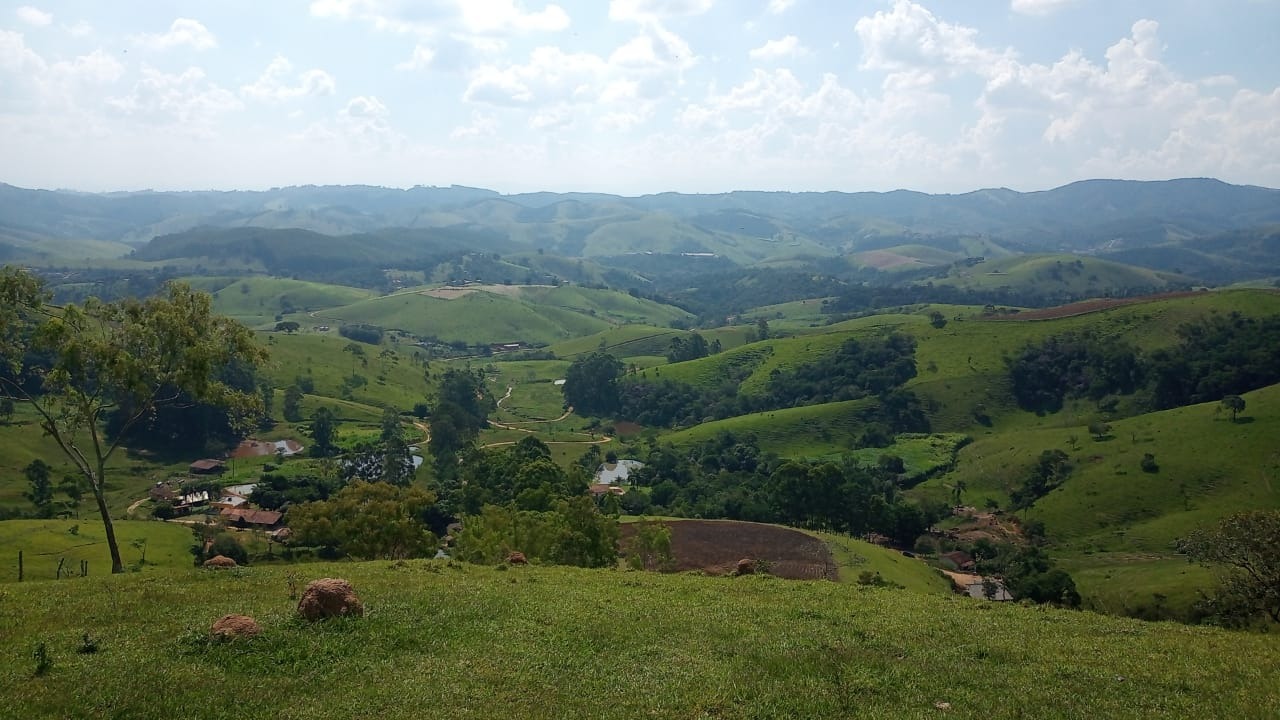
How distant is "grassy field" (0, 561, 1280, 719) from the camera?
70.6ft

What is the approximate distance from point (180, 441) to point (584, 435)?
266 feet

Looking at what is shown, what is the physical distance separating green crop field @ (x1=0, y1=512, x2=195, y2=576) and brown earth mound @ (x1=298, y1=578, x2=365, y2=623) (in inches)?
1331

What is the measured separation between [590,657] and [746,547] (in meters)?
48.9

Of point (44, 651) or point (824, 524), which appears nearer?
point (44, 651)

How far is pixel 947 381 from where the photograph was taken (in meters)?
168

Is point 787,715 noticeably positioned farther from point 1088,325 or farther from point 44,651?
point 1088,325

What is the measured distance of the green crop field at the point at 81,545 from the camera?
187 ft

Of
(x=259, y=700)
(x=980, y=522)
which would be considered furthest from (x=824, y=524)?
(x=259, y=700)

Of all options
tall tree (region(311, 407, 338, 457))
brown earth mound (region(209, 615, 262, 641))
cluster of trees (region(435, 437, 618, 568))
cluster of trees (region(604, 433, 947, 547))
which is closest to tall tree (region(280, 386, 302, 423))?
tall tree (region(311, 407, 338, 457))

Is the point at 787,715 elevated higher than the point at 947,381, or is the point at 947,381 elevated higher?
the point at 787,715

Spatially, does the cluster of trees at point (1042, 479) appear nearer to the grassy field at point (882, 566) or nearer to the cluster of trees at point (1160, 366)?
the grassy field at point (882, 566)

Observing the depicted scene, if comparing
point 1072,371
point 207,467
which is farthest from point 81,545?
point 1072,371

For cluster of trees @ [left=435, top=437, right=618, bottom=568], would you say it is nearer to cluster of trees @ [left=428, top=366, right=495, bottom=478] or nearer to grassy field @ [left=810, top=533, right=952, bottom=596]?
grassy field @ [left=810, top=533, right=952, bottom=596]

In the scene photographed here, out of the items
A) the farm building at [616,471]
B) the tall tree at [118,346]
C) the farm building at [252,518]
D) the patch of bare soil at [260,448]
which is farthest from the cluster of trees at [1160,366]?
the tall tree at [118,346]
